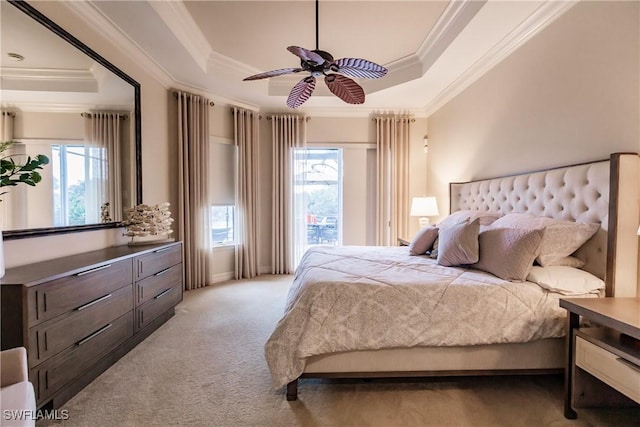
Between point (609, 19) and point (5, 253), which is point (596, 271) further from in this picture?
point (5, 253)

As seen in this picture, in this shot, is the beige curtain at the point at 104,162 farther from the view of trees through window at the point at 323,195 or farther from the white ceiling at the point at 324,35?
the view of trees through window at the point at 323,195

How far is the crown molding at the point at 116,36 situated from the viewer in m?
2.25

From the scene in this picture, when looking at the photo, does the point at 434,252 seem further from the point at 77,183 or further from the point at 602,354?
the point at 77,183

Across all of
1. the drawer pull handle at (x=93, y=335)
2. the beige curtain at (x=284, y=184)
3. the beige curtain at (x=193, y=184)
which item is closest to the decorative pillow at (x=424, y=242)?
the beige curtain at (x=284, y=184)

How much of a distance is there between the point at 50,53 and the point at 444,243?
3.25 meters

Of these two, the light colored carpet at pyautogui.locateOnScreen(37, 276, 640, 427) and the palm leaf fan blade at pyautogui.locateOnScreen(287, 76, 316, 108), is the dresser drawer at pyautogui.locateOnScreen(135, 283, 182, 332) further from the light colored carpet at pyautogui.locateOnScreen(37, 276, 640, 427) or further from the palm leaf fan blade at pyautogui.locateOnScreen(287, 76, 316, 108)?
the palm leaf fan blade at pyautogui.locateOnScreen(287, 76, 316, 108)

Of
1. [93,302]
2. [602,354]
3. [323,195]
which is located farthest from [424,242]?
[93,302]

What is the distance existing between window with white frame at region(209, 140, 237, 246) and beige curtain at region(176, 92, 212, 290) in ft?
0.85

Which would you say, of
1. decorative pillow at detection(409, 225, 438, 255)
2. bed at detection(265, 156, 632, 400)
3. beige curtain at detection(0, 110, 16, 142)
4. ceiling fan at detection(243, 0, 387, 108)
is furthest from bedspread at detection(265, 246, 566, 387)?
beige curtain at detection(0, 110, 16, 142)

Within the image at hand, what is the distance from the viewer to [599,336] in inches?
56.2

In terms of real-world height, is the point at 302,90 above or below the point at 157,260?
above

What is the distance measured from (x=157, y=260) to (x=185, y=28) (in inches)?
90.4

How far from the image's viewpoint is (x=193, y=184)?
12.8 ft

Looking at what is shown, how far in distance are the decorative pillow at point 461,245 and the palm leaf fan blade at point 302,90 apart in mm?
1796
